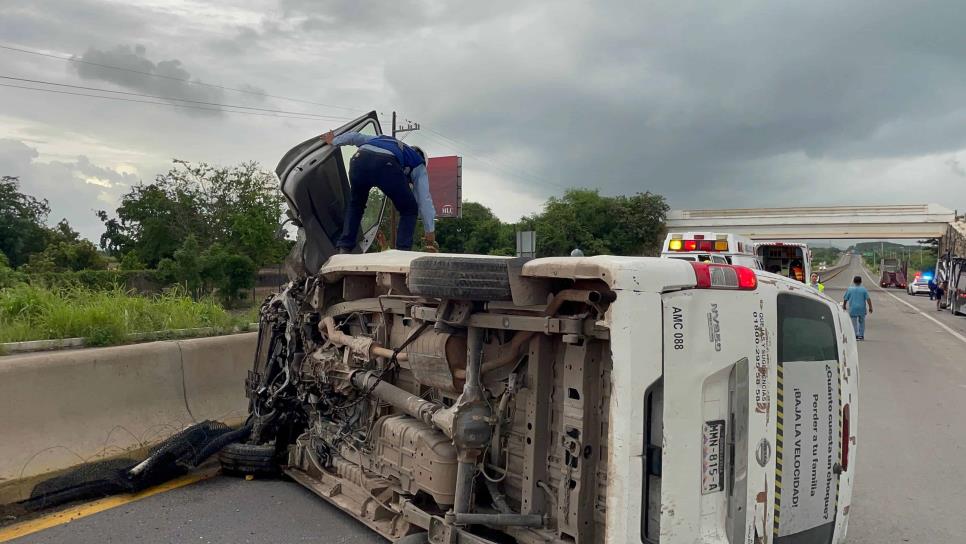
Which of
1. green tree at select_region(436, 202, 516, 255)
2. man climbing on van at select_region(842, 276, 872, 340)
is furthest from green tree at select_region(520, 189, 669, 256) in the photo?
man climbing on van at select_region(842, 276, 872, 340)

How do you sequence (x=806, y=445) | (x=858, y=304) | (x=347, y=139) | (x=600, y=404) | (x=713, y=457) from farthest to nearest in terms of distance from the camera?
(x=858, y=304), (x=347, y=139), (x=806, y=445), (x=600, y=404), (x=713, y=457)

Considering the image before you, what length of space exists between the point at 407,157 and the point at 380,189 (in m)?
0.35

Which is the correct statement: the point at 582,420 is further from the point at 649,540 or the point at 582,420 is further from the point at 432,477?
the point at 432,477

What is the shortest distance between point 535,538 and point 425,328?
123 cm

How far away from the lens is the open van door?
17.2ft

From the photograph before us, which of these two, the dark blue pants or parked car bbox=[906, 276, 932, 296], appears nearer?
the dark blue pants

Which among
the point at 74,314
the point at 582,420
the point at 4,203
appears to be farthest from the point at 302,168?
the point at 4,203

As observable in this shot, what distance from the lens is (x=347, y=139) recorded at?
5355 millimetres

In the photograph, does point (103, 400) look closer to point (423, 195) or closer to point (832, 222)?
point (423, 195)

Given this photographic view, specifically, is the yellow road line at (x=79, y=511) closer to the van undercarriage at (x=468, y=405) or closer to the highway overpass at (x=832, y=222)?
the van undercarriage at (x=468, y=405)

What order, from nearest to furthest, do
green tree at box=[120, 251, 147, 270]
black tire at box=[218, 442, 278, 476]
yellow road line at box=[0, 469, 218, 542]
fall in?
yellow road line at box=[0, 469, 218, 542] → black tire at box=[218, 442, 278, 476] → green tree at box=[120, 251, 147, 270]

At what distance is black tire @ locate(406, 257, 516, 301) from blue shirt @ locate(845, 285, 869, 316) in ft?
47.3

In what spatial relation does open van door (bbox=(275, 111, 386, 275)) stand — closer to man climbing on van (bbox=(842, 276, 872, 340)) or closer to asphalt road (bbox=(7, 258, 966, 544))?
asphalt road (bbox=(7, 258, 966, 544))

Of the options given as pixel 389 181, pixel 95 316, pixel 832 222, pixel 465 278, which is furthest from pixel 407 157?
pixel 832 222
